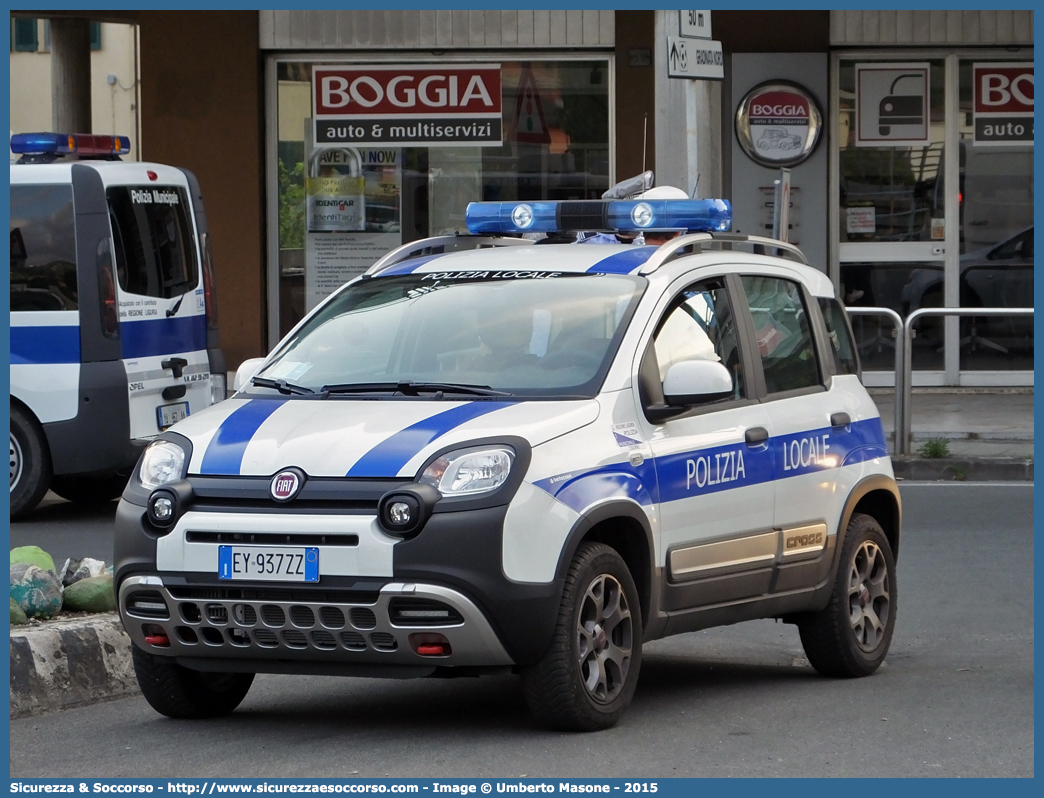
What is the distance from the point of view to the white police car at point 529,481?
5172 mm

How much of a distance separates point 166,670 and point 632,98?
13023mm

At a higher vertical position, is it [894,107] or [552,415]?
[894,107]

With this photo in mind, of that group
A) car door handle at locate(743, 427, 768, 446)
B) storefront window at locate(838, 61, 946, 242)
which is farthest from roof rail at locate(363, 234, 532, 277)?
storefront window at locate(838, 61, 946, 242)

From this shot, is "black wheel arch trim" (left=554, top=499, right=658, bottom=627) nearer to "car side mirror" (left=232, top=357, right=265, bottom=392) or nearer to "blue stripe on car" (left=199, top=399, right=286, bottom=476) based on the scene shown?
"blue stripe on car" (left=199, top=399, right=286, bottom=476)

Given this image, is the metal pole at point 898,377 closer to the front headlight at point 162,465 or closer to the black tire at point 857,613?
the black tire at point 857,613

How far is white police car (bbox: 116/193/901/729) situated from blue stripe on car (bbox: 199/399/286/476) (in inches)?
0.5

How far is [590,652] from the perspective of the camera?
17.9ft

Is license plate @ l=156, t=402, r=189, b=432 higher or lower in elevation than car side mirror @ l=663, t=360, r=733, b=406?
lower

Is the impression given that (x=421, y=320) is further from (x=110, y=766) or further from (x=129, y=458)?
(x=129, y=458)

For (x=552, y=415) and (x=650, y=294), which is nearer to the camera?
(x=552, y=415)

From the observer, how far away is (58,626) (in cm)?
639

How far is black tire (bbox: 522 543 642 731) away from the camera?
5.28 meters

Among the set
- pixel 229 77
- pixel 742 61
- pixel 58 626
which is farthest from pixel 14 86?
pixel 58 626

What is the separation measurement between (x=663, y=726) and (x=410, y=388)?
4.56 feet
